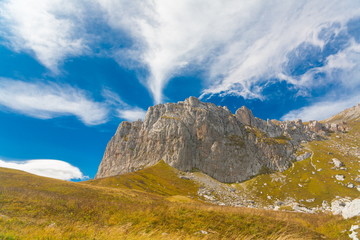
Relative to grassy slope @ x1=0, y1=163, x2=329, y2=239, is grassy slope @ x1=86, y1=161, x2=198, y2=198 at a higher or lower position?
higher

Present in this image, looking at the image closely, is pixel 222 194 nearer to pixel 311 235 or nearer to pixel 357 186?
pixel 357 186

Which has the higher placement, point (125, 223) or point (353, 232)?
point (353, 232)

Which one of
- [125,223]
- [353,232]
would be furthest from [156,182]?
[353,232]

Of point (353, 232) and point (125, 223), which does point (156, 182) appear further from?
point (353, 232)

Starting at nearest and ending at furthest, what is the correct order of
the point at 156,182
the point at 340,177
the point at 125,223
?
1. the point at 125,223
2. the point at 156,182
3. the point at 340,177

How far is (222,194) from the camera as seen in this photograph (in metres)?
150

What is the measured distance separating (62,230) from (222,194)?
499ft

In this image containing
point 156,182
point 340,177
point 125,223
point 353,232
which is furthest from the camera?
point 340,177

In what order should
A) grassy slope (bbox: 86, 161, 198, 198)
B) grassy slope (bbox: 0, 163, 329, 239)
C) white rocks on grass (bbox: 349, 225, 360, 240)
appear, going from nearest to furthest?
grassy slope (bbox: 0, 163, 329, 239) < white rocks on grass (bbox: 349, 225, 360, 240) < grassy slope (bbox: 86, 161, 198, 198)

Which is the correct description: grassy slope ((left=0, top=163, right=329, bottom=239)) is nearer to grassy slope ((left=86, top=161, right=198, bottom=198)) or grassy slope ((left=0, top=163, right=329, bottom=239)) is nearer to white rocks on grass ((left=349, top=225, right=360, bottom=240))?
white rocks on grass ((left=349, top=225, right=360, bottom=240))

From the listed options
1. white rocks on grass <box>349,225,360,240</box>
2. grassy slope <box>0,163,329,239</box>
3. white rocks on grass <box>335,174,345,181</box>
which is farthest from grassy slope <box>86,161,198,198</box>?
white rocks on grass <box>335,174,345,181</box>

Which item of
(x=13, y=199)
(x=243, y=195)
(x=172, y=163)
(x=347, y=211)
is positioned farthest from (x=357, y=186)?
(x=13, y=199)

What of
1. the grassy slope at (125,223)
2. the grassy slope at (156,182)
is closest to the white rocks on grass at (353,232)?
the grassy slope at (125,223)

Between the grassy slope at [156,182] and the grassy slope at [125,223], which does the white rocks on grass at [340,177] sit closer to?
the grassy slope at [156,182]
